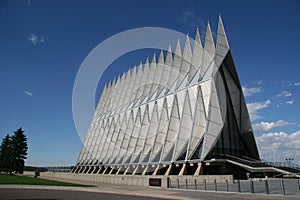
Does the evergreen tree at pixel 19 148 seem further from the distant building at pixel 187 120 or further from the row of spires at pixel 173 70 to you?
the row of spires at pixel 173 70

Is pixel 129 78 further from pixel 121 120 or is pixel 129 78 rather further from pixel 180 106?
pixel 180 106

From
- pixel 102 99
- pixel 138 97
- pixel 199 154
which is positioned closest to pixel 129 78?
pixel 138 97

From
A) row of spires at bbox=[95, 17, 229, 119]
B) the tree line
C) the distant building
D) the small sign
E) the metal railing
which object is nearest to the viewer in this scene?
the metal railing

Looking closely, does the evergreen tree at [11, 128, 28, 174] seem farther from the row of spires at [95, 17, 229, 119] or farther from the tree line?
the row of spires at [95, 17, 229, 119]

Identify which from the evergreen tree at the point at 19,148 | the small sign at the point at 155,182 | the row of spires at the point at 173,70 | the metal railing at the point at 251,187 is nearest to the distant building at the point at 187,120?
the row of spires at the point at 173,70

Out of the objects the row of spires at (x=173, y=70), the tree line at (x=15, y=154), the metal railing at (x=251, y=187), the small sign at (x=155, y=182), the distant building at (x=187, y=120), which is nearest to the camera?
the metal railing at (x=251, y=187)

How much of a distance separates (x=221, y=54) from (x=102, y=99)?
4924 centimetres

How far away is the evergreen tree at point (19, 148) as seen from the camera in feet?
177

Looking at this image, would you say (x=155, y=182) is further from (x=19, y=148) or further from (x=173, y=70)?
(x=19, y=148)

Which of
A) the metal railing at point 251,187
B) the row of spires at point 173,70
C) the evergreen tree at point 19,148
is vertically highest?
the row of spires at point 173,70

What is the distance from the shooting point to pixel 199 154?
32.8 metres

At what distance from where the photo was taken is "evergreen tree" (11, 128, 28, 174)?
5380 centimetres

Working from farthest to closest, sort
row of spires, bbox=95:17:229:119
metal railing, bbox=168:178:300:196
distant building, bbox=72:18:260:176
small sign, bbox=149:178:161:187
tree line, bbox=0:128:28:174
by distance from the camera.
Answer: tree line, bbox=0:128:28:174 → row of spires, bbox=95:17:229:119 → distant building, bbox=72:18:260:176 → small sign, bbox=149:178:161:187 → metal railing, bbox=168:178:300:196

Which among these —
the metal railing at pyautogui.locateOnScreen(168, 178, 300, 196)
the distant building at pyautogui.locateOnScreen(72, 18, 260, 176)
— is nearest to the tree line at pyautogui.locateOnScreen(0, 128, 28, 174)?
the distant building at pyautogui.locateOnScreen(72, 18, 260, 176)
